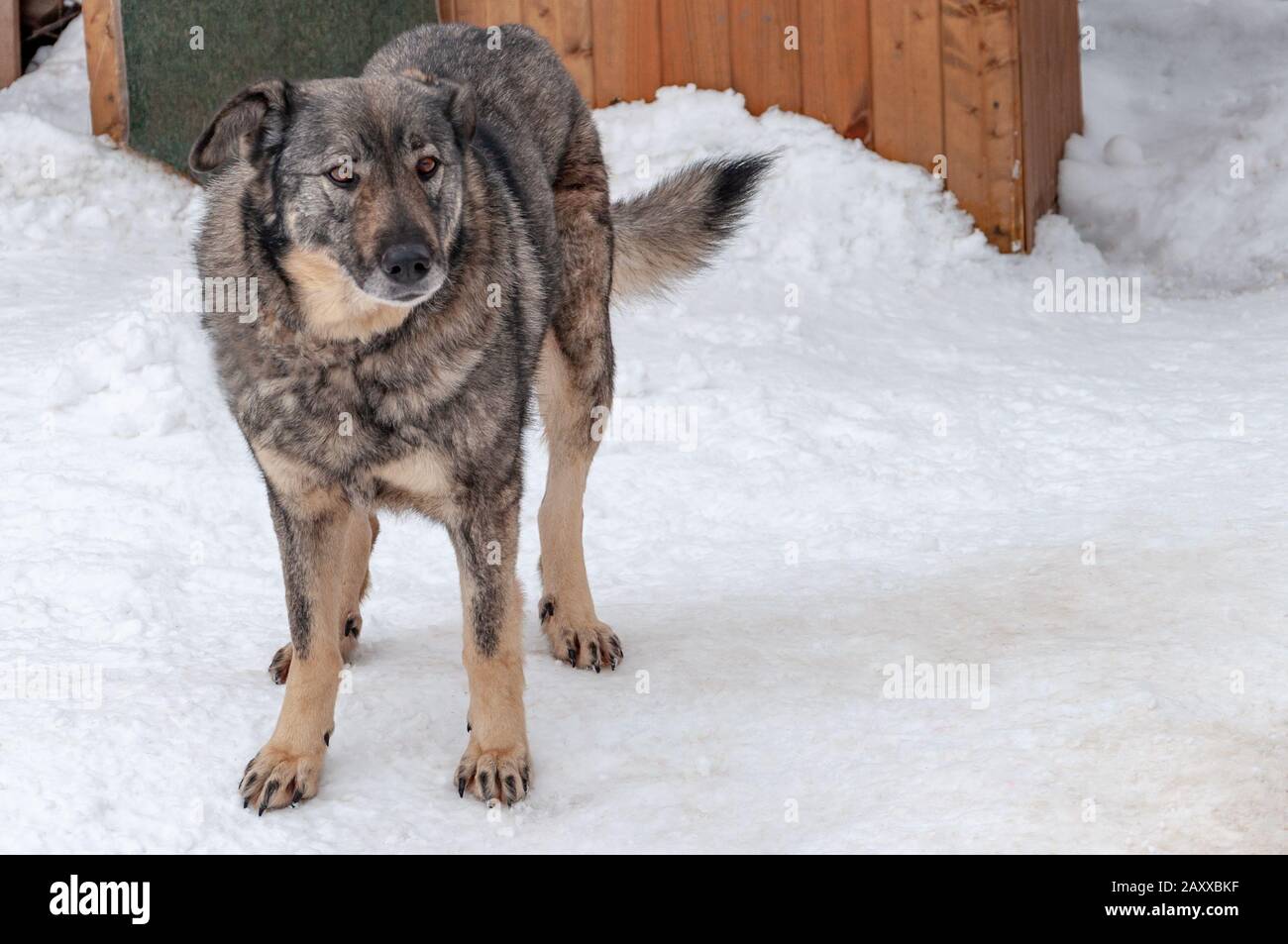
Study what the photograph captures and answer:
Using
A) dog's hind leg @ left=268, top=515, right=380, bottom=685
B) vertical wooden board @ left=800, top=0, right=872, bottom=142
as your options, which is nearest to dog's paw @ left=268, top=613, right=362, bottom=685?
dog's hind leg @ left=268, top=515, right=380, bottom=685

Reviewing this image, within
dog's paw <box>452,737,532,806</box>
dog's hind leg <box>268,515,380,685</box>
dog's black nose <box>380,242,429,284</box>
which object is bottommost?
dog's paw <box>452,737,532,806</box>

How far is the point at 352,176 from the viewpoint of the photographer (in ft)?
9.20

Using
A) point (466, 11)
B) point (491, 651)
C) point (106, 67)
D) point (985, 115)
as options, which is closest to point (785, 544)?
point (491, 651)

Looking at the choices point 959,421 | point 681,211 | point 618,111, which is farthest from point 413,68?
point 618,111

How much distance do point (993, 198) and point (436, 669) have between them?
159 inches

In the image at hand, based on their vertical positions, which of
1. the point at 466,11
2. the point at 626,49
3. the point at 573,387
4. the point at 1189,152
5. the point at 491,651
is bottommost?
the point at 491,651

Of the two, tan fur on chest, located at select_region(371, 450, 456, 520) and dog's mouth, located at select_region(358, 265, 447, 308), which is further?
tan fur on chest, located at select_region(371, 450, 456, 520)

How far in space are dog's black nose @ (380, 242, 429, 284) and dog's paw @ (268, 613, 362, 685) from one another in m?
1.16

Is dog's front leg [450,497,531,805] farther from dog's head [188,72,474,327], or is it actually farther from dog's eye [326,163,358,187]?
dog's eye [326,163,358,187]

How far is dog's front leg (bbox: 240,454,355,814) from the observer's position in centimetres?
299

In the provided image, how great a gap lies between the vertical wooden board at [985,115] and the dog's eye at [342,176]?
4376 mm

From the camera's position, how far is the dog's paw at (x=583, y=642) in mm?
3738

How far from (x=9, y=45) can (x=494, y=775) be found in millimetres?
6235

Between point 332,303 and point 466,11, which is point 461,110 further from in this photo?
Result: point 466,11
